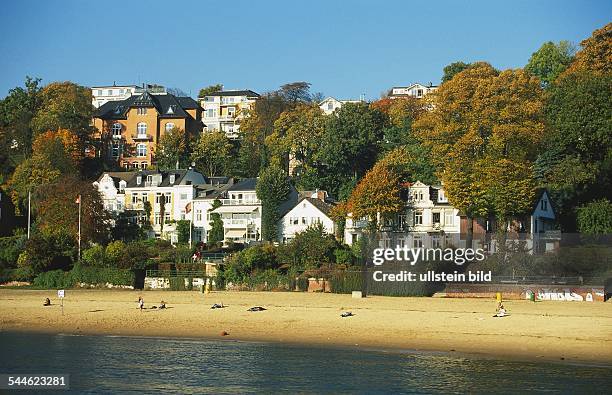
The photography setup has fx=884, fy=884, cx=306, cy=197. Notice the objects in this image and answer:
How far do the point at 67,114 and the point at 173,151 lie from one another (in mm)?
12985

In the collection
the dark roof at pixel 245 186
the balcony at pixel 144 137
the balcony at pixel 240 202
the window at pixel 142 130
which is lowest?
the balcony at pixel 240 202

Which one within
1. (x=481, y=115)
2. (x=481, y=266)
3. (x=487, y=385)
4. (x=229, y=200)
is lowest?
(x=487, y=385)

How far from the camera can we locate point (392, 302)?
176 ft

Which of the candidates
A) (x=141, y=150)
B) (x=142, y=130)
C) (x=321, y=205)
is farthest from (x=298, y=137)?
(x=142, y=130)

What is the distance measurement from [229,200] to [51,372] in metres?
52.7

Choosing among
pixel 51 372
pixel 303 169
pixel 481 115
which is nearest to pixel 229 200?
pixel 303 169

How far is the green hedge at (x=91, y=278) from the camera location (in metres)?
67.3

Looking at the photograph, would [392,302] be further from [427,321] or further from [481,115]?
[481,115]

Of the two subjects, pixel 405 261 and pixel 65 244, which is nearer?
pixel 405 261

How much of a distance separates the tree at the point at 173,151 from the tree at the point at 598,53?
4484 cm

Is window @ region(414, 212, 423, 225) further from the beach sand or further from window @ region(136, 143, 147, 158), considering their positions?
window @ region(136, 143, 147, 158)

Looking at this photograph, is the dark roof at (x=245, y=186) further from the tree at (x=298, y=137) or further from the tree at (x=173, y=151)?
the tree at (x=173, y=151)

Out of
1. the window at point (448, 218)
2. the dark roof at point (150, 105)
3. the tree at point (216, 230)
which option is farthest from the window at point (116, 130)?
the window at point (448, 218)

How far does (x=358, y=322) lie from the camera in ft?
152
